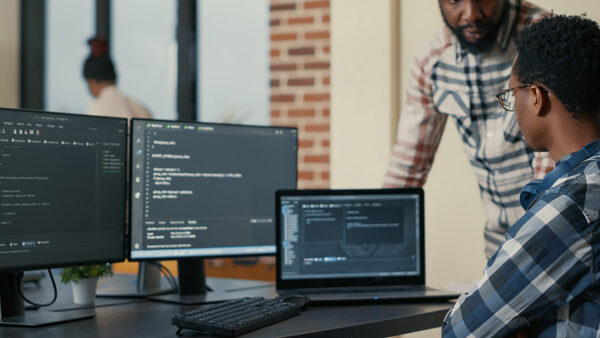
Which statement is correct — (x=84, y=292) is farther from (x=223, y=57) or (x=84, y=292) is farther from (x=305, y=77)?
(x=223, y=57)

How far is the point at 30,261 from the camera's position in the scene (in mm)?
1458

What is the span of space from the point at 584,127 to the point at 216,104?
3056 mm

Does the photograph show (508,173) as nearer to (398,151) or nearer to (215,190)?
(398,151)

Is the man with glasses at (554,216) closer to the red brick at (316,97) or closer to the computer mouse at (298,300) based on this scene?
the computer mouse at (298,300)

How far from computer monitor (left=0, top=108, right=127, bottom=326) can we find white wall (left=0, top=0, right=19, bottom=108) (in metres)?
3.14

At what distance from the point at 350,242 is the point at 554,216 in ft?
2.35

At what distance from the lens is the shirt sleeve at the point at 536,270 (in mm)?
1045

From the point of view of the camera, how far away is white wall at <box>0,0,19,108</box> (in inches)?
174

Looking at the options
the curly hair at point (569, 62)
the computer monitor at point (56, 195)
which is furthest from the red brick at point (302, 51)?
the curly hair at point (569, 62)

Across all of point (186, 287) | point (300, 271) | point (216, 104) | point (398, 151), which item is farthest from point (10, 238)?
point (216, 104)

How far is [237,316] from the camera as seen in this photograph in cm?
134

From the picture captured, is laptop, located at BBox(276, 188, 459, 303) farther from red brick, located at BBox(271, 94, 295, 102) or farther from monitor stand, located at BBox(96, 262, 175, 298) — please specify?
red brick, located at BBox(271, 94, 295, 102)

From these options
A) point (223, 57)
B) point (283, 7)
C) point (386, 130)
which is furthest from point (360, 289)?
point (223, 57)

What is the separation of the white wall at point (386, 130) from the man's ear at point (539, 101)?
137 cm
